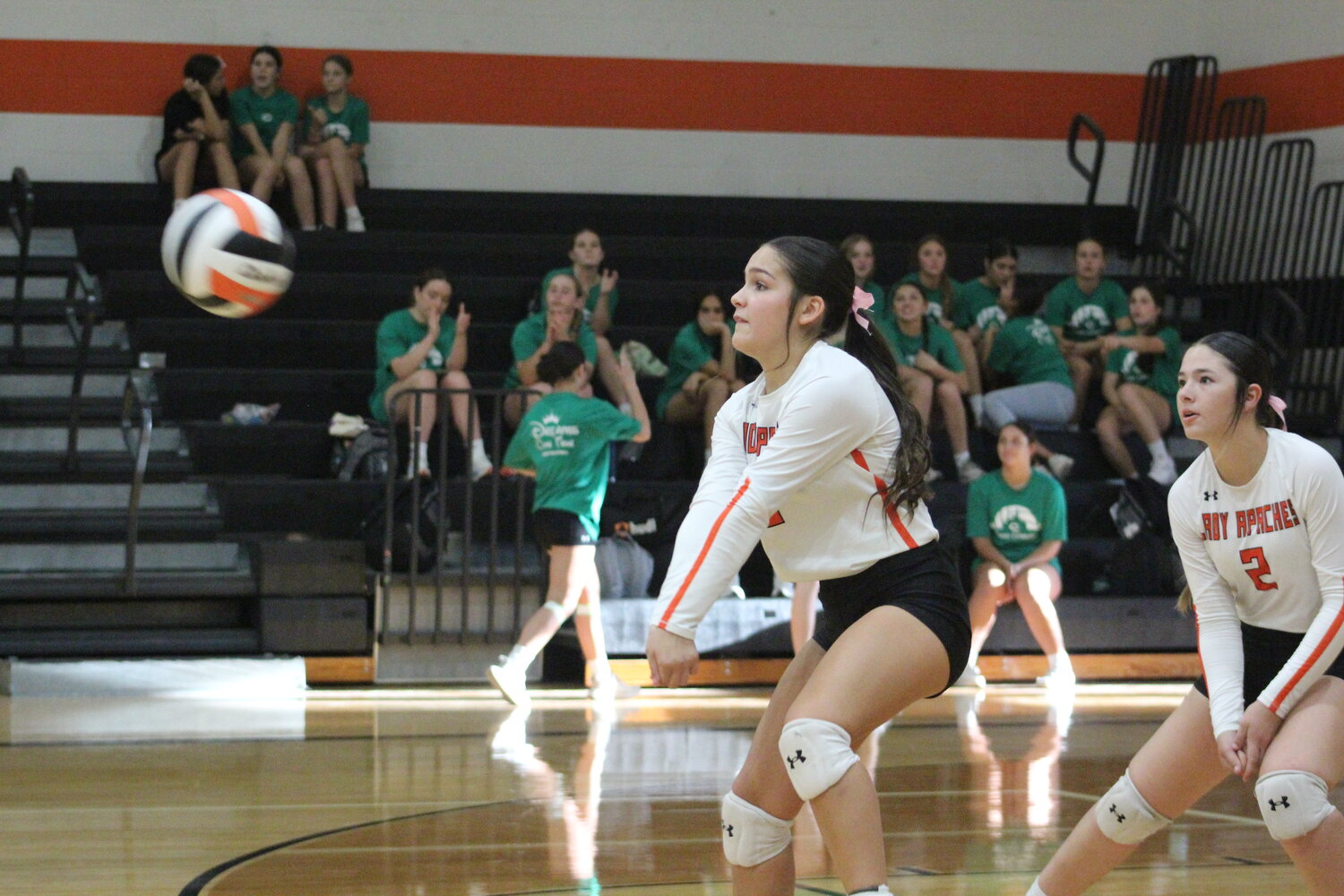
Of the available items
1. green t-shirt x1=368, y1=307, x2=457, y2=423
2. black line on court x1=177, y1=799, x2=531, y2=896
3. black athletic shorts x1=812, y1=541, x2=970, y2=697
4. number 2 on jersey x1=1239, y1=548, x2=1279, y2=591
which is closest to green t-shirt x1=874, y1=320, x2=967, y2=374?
green t-shirt x1=368, y1=307, x2=457, y2=423

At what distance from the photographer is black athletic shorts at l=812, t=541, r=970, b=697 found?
290 cm

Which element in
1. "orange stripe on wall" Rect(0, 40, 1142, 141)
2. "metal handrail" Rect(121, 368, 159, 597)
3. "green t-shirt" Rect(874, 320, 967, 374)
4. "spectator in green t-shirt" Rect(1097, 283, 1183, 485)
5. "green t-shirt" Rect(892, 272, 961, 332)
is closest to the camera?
"metal handrail" Rect(121, 368, 159, 597)

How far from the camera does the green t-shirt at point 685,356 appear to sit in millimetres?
8492

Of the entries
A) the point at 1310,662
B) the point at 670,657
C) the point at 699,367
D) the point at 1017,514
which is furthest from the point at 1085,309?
the point at 670,657

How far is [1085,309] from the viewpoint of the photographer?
31.4 feet

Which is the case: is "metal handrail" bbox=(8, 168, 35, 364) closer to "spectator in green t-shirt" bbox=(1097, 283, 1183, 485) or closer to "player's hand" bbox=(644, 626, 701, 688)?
"spectator in green t-shirt" bbox=(1097, 283, 1183, 485)

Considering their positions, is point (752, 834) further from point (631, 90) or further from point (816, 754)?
point (631, 90)

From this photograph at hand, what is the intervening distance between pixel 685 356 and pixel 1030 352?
205cm

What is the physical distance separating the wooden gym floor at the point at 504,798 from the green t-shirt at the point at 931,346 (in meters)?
2.14

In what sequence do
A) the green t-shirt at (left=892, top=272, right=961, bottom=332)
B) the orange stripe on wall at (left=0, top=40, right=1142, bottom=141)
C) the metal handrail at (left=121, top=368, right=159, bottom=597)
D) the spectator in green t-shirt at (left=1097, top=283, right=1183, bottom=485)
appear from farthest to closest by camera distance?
1. the orange stripe on wall at (left=0, top=40, right=1142, bottom=141)
2. the green t-shirt at (left=892, top=272, right=961, bottom=332)
3. the spectator in green t-shirt at (left=1097, top=283, right=1183, bottom=485)
4. the metal handrail at (left=121, top=368, right=159, bottom=597)

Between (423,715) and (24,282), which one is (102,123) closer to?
(24,282)

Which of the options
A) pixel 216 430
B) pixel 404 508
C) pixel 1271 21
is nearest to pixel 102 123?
pixel 216 430

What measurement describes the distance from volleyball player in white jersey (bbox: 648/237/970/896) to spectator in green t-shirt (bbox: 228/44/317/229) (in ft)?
23.8

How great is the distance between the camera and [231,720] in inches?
258
